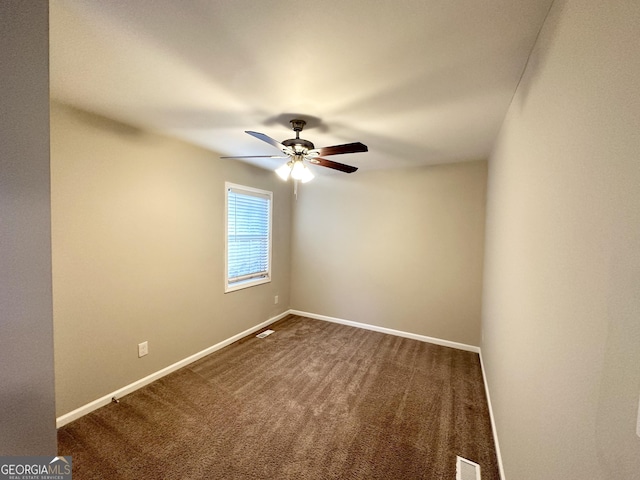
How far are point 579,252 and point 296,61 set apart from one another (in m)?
1.47

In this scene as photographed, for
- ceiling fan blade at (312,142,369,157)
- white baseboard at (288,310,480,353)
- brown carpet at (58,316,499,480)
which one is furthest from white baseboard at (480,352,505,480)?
ceiling fan blade at (312,142,369,157)

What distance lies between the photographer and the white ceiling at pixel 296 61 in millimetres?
1040

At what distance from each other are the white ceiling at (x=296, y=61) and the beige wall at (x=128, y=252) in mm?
347

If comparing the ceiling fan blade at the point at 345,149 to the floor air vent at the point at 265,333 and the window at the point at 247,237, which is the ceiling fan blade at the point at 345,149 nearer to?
the window at the point at 247,237

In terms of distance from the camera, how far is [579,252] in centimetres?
74

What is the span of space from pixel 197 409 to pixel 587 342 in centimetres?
248

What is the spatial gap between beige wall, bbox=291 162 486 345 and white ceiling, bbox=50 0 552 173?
46.1 inches

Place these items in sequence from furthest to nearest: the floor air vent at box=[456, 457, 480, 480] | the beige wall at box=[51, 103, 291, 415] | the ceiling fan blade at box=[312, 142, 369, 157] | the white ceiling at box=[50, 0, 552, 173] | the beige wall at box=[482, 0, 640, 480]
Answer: the beige wall at box=[51, 103, 291, 415], the ceiling fan blade at box=[312, 142, 369, 157], the floor air vent at box=[456, 457, 480, 480], the white ceiling at box=[50, 0, 552, 173], the beige wall at box=[482, 0, 640, 480]

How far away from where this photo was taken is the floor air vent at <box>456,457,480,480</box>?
155cm

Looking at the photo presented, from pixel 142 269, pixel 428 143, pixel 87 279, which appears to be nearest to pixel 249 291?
pixel 142 269

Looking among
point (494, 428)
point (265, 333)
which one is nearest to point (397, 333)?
point (494, 428)

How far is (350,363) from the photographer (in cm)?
285

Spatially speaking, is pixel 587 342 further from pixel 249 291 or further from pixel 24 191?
pixel 249 291

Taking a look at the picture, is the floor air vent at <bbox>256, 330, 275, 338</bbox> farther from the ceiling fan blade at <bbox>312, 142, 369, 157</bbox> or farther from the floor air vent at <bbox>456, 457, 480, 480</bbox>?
the ceiling fan blade at <bbox>312, 142, 369, 157</bbox>
